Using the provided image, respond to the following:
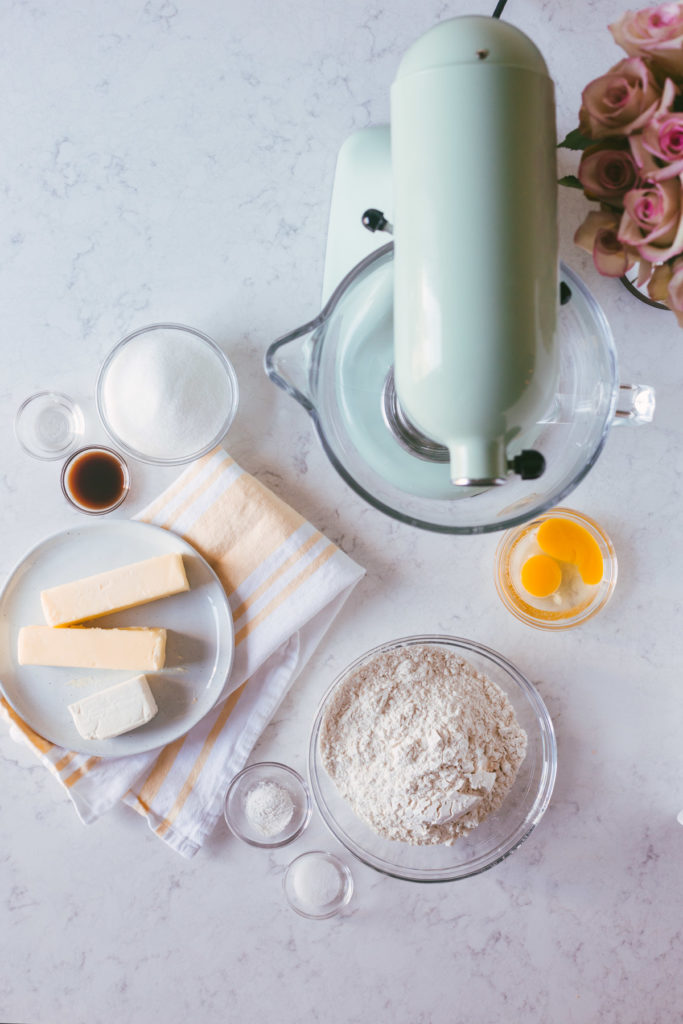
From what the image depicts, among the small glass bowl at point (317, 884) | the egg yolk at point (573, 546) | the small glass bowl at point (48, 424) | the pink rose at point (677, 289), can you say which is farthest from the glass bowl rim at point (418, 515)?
the small glass bowl at point (317, 884)

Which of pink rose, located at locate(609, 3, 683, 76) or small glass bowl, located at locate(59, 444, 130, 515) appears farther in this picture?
small glass bowl, located at locate(59, 444, 130, 515)

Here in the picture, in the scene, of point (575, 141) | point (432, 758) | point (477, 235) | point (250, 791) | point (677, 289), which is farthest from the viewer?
point (250, 791)

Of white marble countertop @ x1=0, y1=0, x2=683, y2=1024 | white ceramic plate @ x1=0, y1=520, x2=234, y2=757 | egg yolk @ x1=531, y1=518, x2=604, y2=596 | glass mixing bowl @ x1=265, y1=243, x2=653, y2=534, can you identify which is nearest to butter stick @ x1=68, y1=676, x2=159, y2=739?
white ceramic plate @ x1=0, y1=520, x2=234, y2=757

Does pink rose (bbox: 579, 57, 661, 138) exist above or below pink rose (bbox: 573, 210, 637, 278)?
above

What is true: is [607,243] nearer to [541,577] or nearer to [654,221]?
[654,221]

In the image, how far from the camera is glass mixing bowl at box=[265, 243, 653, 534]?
0.83 m

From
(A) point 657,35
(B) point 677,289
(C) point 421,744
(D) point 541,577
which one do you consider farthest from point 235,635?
(A) point 657,35

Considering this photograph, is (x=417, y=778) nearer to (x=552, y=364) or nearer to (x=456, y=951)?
(x=456, y=951)

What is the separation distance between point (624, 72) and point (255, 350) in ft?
1.74

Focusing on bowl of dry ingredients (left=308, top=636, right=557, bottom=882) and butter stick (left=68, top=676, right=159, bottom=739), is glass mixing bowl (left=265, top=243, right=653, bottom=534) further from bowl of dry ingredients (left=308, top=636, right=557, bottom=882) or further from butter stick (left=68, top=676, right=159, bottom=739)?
butter stick (left=68, top=676, right=159, bottom=739)

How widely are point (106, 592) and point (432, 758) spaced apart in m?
0.44

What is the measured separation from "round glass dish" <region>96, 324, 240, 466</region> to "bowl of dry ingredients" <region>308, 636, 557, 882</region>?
13.4 inches

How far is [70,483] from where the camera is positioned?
1.06m

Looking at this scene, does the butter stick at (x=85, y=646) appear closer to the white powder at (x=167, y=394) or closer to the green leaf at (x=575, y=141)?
the white powder at (x=167, y=394)
